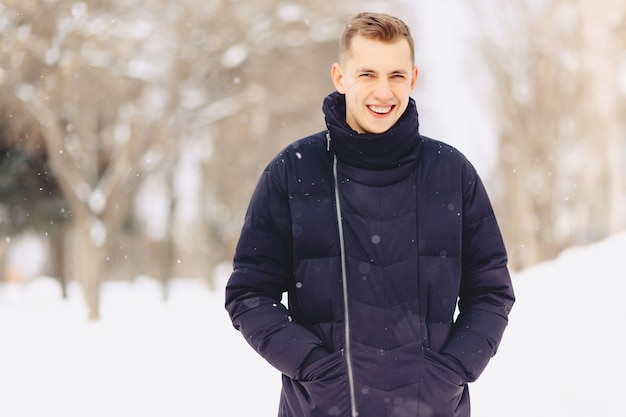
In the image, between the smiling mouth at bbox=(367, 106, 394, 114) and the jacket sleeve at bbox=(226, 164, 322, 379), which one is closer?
the jacket sleeve at bbox=(226, 164, 322, 379)

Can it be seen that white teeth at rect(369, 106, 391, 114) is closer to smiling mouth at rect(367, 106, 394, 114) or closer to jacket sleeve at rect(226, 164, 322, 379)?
smiling mouth at rect(367, 106, 394, 114)

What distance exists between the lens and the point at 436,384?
7.64 ft

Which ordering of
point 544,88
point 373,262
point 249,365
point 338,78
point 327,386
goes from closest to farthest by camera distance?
point 327,386 → point 373,262 → point 338,78 → point 249,365 → point 544,88

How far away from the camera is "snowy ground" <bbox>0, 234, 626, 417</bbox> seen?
7.32 meters

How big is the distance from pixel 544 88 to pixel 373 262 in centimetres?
2157

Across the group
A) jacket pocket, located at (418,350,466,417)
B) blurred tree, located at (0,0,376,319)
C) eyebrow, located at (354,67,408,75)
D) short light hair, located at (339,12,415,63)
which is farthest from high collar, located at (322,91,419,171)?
blurred tree, located at (0,0,376,319)

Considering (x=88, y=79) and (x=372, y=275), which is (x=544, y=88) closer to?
(x=88, y=79)

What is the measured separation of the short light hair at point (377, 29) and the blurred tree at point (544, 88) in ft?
66.5

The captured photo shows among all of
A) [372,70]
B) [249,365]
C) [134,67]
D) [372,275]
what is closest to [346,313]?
[372,275]

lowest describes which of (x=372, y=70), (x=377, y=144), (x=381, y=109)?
(x=377, y=144)

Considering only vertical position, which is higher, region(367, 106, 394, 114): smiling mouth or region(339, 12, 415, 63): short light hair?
region(339, 12, 415, 63): short light hair

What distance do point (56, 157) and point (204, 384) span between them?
987cm

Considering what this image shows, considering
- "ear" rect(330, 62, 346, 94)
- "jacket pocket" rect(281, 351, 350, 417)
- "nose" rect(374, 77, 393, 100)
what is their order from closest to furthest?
"jacket pocket" rect(281, 351, 350, 417), "nose" rect(374, 77, 393, 100), "ear" rect(330, 62, 346, 94)

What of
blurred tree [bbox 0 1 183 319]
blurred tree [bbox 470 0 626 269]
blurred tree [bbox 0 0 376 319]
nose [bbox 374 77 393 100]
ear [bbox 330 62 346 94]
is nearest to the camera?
nose [bbox 374 77 393 100]
